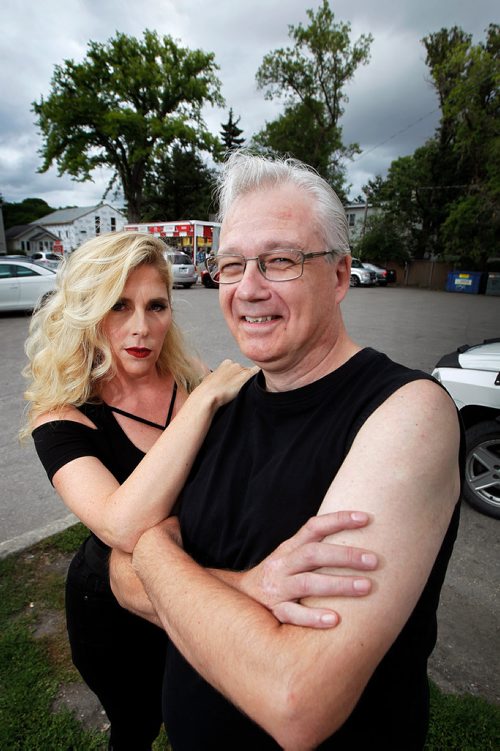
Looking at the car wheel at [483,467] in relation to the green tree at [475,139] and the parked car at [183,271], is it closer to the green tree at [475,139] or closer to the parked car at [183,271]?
the parked car at [183,271]

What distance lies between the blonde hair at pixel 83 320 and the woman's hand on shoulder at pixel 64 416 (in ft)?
0.05

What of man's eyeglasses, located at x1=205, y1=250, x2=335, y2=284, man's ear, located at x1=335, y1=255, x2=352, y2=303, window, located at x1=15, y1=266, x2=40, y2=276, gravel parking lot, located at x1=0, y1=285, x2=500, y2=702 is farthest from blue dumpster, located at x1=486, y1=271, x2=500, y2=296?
man's eyeglasses, located at x1=205, y1=250, x2=335, y2=284

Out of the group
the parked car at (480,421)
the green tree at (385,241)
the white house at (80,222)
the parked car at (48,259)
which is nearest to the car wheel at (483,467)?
the parked car at (480,421)

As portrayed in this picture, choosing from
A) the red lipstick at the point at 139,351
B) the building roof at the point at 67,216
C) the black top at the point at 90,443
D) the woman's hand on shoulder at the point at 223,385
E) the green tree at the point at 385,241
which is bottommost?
the black top at the point at 90,443

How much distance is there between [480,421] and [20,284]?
13359mm

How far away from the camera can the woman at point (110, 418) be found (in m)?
1.57

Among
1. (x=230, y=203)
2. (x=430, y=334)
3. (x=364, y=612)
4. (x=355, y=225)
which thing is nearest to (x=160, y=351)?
(x=230, y=203)

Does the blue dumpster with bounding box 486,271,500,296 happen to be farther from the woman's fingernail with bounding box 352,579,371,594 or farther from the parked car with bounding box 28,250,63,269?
the woman's fingernail with bounding box 352,579,371,594

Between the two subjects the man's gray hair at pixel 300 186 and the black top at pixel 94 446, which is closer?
the man's gray hair at pixel 300 186

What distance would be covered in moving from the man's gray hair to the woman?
585 mm

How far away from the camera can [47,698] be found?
7.18 ft

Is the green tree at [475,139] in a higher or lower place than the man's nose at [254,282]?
higher

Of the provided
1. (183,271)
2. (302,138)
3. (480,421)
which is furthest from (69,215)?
(480,421)

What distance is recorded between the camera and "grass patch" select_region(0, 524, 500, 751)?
2.02 meters
